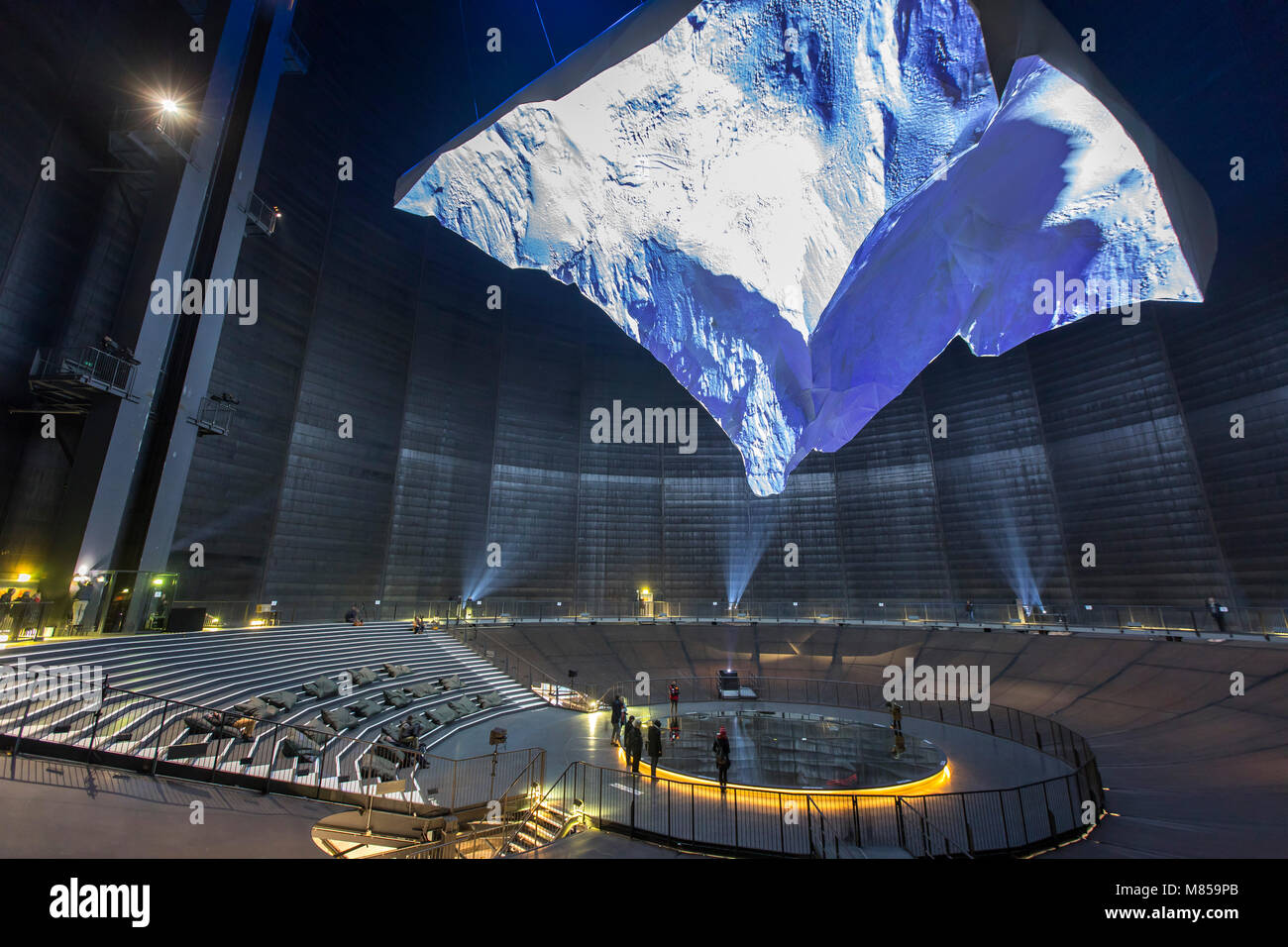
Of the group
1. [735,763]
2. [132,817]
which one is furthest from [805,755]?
[132,817]

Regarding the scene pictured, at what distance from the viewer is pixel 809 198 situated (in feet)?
15.7

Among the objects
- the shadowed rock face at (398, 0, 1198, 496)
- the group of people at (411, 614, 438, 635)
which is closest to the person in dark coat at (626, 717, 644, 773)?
the shadowed rock face at (398, 0, 1198, 496)

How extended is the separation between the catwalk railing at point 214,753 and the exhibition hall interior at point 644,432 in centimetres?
8

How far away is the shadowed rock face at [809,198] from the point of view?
3961 mm

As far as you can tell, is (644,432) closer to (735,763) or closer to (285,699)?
(735,763)

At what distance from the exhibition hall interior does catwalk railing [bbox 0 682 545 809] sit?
0.28 ft

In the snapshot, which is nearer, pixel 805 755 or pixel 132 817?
pixel 132 817

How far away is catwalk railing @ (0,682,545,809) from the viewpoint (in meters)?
7.62

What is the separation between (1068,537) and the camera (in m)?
24.2

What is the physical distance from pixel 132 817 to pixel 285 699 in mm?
6386

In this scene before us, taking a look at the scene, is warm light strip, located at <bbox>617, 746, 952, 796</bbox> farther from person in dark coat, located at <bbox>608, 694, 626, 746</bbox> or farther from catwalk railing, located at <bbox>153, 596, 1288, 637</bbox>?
catwalk railing, located at <bbox>153, 596, 1288, 637</bbox>

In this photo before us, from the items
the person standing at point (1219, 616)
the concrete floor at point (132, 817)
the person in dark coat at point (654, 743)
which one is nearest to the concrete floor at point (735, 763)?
the person in dark coat at point (654, 743)
